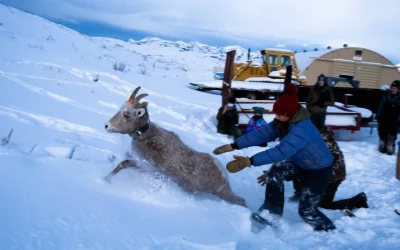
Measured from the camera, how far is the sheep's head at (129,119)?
3.94 metres

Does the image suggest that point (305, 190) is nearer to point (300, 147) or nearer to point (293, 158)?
point (293, 158)

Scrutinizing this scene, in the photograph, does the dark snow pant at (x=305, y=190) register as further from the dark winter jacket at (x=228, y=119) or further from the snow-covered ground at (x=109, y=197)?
the dark winter jacket at (x=228, y=119)

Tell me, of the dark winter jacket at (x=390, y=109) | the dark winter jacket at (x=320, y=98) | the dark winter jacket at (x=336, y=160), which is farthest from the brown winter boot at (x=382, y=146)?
the dark winter jacket at (x=336, y=160)

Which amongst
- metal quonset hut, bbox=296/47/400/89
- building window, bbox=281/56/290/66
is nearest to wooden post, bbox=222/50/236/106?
building window, bbox=281/56/290/66

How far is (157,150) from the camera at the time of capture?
410cm

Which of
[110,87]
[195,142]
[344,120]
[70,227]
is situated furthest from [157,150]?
[344,120]

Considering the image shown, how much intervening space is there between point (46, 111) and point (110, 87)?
3771 mm

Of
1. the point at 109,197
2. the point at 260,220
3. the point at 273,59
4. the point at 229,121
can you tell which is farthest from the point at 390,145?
the point at 273,59

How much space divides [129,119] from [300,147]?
1995 mm

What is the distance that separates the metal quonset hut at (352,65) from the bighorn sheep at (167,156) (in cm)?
2235

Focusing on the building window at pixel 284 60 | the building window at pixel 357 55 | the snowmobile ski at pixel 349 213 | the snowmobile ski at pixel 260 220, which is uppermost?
the building window at pixel 357 55

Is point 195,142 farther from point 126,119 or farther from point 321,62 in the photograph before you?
point 321,62

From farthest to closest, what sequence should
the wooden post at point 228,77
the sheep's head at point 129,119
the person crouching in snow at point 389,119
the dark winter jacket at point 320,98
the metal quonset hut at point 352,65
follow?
the metal quonset hut at point 352,65, the wooden post at point 228,77, the dark winter jacket at point 320,98, the person crouching in snow at point 389,119, the sheep's head at point 129,119

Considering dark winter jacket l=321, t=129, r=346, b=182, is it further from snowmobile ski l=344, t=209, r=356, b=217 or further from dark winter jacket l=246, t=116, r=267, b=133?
dark winter jacket l=246, t=116, r=267, b=133
